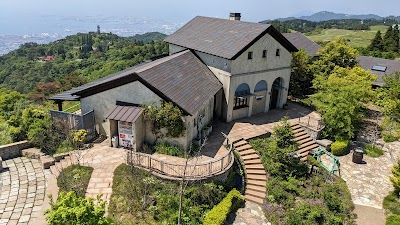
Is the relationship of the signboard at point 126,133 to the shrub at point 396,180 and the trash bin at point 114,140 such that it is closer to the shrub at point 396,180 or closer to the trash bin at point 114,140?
the trash bin at point 114,140

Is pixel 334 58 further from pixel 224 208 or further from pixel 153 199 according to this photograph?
pixel 153 199

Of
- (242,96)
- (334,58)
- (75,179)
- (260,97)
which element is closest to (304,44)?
(334,58)

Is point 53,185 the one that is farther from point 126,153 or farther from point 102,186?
point 126,153

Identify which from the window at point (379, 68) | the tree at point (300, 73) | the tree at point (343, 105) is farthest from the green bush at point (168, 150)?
the window at point (379, 68)

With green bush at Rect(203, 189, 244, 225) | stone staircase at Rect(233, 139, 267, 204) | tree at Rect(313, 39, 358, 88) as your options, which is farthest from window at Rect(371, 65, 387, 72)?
green bush at Rect(203, 189, 244, 225)

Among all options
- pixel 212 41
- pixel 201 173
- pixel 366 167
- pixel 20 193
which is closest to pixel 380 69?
pixel 366 167
